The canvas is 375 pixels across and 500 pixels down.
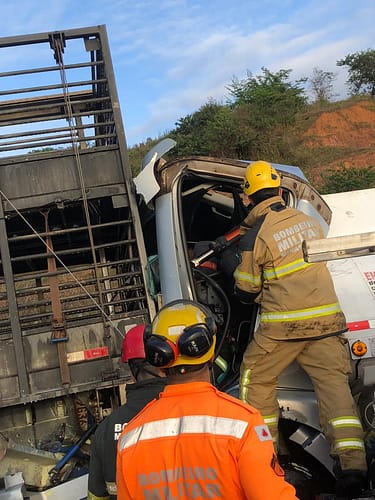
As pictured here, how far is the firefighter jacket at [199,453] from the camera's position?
1.44m

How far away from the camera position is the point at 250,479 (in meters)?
1.42

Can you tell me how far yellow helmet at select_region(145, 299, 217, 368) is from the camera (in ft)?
5.22

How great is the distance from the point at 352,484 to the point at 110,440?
4.32 feet

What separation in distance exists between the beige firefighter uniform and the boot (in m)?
0.20

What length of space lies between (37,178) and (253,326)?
6.24ft

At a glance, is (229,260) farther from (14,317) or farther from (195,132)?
(195,132)

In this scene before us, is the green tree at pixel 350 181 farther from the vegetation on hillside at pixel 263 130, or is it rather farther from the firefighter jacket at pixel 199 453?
the firefighter jacket at pixel 199 453

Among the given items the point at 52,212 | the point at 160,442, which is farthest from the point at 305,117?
the point at 160,442

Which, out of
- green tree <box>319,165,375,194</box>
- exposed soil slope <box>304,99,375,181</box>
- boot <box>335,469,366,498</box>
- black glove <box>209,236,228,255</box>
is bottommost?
boot <box>335,469,366,498</box>

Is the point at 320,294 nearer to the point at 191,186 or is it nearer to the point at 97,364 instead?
the point at 191,186

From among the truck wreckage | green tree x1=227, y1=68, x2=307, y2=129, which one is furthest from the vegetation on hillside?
the truck wreckage

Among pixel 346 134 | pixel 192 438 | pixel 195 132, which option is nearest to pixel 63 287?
pixel 192 438

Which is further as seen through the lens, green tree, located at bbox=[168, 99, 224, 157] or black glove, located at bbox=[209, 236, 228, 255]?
green tree, located at bbox=[168, 99, 224, 157]

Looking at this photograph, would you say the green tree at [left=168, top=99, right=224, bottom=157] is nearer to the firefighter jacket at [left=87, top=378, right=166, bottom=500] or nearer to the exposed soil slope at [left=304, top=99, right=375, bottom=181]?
the exposed soil slope at [left=304, top=99, right=375, bottom=181]
